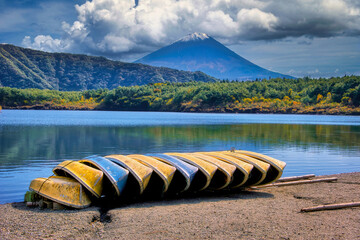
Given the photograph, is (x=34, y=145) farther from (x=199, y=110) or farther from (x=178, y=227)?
(x=199, y=110)

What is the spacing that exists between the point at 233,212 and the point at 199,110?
485 feet

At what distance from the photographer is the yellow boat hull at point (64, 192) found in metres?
8.72

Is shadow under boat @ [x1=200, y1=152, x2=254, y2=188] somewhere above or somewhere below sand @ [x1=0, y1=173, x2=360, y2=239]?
above

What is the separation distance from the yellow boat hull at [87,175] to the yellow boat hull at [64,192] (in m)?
0.16

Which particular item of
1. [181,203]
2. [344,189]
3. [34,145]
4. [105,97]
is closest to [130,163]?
[181,203]

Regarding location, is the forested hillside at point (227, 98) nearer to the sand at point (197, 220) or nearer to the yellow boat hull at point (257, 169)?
the yellow boat hull at point (257, 169)

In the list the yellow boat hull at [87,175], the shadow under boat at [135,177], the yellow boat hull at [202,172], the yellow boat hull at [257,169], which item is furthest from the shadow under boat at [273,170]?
the yellow boat hull at [87,175]

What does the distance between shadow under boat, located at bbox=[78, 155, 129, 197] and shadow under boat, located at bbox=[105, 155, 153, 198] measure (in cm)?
22

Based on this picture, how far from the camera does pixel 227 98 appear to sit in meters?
154

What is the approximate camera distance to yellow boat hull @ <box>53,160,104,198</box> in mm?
9094

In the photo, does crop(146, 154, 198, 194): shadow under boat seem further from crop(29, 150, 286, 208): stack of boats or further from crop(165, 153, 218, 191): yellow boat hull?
crop(165, 153, 218, 191): yellow boat hull

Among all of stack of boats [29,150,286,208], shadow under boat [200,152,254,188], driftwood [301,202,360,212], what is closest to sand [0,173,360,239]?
driftwood [301,202,360,212]

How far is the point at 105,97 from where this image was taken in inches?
7254

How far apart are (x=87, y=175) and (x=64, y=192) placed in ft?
2.33
